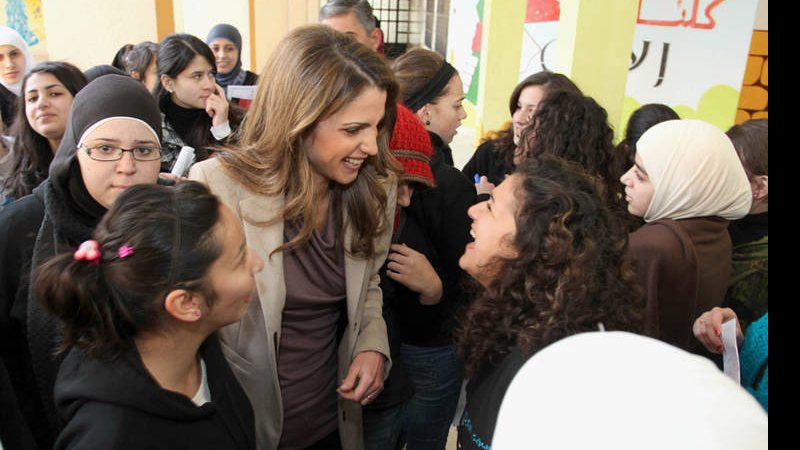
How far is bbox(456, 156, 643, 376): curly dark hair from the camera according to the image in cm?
121

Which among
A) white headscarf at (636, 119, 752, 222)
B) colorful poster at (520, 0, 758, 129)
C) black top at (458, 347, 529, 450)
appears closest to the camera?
black top at (458, 347, 529, 450)

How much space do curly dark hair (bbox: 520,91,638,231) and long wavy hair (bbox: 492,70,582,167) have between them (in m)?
0.22

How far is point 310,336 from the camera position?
1538mm

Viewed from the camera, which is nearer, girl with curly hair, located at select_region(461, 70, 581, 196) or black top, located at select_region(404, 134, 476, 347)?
black top, located at select_region(404, 134, 476, 347)

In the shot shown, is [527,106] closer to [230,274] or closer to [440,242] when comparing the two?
[440,242]

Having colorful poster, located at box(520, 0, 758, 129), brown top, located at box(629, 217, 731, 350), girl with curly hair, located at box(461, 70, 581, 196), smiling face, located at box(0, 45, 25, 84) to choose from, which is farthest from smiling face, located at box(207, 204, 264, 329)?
colorful poster, located at box(520, 0, 758, 129)

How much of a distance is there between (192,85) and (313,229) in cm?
192

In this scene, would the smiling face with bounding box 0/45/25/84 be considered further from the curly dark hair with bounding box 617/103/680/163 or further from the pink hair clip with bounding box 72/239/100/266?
the curly dark hair with bounding box 617/103/680/163

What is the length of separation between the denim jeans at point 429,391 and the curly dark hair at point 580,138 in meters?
0.91

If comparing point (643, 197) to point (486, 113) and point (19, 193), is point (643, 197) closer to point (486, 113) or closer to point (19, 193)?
point (19, 193)

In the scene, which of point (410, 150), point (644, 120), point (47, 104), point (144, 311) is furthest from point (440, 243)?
point (47, 104)

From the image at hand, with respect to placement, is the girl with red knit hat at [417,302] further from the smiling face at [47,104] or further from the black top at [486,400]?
the smiling face at [47,104]

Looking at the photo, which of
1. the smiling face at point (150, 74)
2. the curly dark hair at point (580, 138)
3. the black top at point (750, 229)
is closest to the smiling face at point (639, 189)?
the curly dark hair at point (580, 138)
